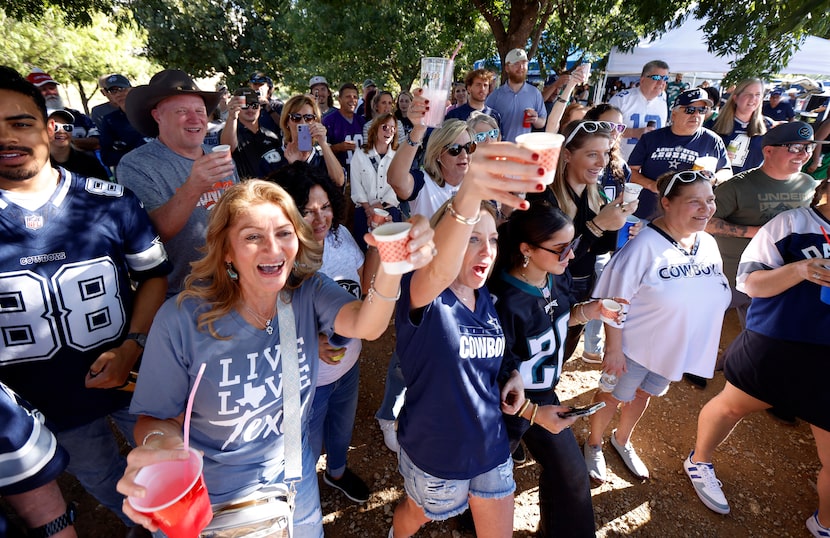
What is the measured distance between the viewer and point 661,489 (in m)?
3.06

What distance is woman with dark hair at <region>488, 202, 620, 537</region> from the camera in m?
2.20

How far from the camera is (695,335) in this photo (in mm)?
2666

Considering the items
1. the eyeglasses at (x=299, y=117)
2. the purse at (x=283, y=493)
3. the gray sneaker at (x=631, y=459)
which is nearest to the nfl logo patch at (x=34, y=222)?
the purse at (x=283, y=493)

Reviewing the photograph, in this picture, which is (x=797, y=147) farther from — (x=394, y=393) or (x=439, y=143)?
(x=394, y=393)

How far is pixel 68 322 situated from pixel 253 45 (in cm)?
1894

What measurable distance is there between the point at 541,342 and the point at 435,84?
160 centimetres

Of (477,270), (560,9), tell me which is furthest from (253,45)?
(477,270)

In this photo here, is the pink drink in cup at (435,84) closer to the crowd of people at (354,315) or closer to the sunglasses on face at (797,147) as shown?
the crowd of people at (354,315)

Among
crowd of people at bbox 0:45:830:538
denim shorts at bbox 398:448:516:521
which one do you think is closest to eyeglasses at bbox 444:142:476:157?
crowd of people at bbox 0:45:830:538

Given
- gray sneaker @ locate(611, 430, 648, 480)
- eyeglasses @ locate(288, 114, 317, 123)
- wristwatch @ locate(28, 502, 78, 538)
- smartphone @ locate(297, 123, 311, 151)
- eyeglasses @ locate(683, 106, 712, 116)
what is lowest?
gray sneaker @ locate(611, 430, 648, 480)

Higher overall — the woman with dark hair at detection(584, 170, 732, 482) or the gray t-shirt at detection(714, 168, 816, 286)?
the gray t-shirt at detection(714, 168, 816, 286)

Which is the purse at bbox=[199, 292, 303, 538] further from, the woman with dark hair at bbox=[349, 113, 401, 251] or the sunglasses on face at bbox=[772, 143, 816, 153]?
the sunglasses on face at bbox=[772, 143, 816, 153]

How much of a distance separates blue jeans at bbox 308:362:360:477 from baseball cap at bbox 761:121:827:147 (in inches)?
146

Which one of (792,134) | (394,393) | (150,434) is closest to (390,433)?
(394,393)
